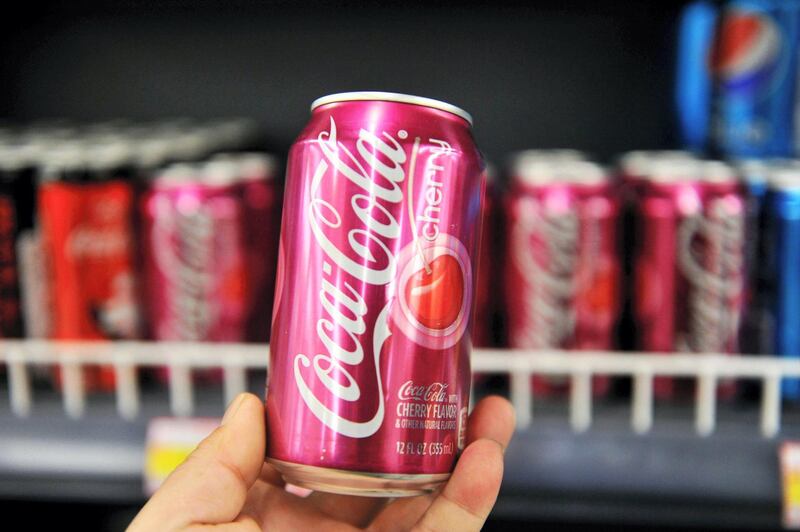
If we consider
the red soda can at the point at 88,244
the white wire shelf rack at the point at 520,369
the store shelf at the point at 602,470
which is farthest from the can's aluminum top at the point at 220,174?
the store shelf at the point at 602,470

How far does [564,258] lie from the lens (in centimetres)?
95

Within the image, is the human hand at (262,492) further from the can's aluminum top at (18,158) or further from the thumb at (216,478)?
the can's aluminum top at (18,158)

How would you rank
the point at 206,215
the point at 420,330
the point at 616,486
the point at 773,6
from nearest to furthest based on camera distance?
the point at 420,330 < the point at 616,486 < the point at 206,215 < the point at 773,6

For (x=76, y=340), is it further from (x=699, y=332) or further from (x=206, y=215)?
(x=699, y=332)

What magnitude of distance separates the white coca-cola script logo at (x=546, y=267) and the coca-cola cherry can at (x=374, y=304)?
0.32 m

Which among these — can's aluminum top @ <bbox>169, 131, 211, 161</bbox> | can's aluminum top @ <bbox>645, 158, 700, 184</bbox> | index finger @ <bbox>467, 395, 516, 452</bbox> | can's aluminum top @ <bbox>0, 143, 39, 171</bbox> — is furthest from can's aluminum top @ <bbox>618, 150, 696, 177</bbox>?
can's aluminum top @ <bbox>0, 143, 39, 171</bbox>

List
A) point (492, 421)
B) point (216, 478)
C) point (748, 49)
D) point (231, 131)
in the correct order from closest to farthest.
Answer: point (216, 478)
point (492, 421)
point (748, 49)
point (231, 131)

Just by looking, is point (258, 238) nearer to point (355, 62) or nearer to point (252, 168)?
point (252, 168)

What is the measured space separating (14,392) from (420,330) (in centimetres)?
65

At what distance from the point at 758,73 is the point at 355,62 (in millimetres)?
714

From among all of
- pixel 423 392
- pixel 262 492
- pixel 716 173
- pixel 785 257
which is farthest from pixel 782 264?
pixel 262 492

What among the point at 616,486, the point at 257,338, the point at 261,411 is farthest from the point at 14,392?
the point at 616,486

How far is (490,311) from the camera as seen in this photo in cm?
102

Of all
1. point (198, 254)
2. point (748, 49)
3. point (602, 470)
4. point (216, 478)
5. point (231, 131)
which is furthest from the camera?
point (231, 131)
